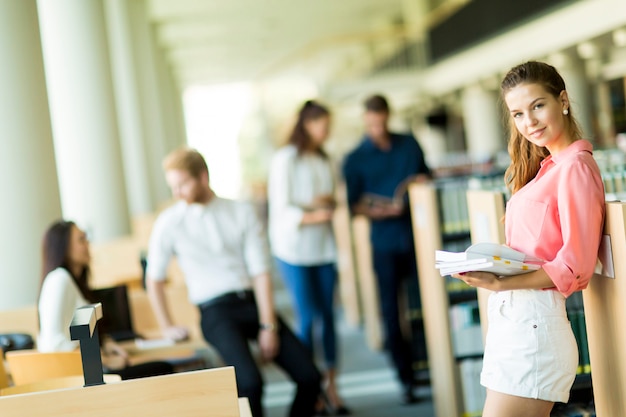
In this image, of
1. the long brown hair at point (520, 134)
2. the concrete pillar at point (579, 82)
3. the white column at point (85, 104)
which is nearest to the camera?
the long brown hair at point (520, 134)

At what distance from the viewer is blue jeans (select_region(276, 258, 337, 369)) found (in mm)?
5023

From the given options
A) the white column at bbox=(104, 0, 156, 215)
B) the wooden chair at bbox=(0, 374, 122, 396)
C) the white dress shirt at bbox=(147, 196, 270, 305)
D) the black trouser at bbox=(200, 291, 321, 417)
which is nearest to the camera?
the wooden chair at bbox=(0, 374, 122, 396)

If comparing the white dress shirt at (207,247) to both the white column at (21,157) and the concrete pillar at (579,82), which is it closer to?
the white column at (21,157)

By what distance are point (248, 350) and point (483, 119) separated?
12.9m

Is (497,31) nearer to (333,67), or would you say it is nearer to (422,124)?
(422,124)

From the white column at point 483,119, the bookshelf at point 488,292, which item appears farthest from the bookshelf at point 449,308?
the white column at point 483,119

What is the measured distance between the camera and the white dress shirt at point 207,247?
388cm

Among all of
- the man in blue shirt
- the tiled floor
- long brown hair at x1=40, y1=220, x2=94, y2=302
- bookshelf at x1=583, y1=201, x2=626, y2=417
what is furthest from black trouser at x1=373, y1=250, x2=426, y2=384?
bookshelf at x1=583, y1=201, x2=626, y2=417

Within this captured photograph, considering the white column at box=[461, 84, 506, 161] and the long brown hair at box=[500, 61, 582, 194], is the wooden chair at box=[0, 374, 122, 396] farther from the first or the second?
the white column at box=[461, 84, 506, 161]

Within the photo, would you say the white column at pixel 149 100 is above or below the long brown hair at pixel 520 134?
above

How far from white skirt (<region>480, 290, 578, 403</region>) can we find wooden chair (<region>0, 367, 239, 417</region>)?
71 centimetres

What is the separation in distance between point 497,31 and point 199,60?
13179mm

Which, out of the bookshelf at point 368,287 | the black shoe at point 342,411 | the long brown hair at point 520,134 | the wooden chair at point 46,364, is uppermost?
the long brown hair at point 520,134

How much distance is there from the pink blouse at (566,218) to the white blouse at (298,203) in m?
2.82
